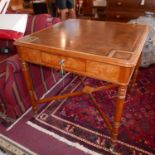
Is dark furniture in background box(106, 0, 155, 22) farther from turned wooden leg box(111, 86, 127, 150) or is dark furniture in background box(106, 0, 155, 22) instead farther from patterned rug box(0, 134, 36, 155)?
patterned rug box(0, 134, 36, 155)

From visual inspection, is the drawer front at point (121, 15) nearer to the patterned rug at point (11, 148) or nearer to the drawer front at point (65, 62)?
the drawer front at point (65, 62)

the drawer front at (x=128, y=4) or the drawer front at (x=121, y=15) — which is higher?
the drawer front at (x=128, y=4)

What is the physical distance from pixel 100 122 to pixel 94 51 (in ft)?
2.51

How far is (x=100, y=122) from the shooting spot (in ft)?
4.83

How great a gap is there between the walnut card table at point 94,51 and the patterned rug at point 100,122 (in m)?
0.16

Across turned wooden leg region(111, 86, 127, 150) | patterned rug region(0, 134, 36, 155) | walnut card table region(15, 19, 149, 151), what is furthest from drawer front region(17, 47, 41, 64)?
patterned rug region(0, 134, 36, 155)

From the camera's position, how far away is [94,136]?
4.43 feet

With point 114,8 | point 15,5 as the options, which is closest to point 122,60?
point 114,8

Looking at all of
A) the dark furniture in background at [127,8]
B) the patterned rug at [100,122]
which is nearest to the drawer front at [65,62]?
the patterned rug at [100,122]

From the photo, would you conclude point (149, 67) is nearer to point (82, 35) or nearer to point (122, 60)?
point (82, 35)

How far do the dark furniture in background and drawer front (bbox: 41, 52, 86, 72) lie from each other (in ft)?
8.11

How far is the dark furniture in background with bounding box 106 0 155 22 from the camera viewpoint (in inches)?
112

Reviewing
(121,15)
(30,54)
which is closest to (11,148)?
(30,54)

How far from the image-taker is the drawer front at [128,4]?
9.33 feet
